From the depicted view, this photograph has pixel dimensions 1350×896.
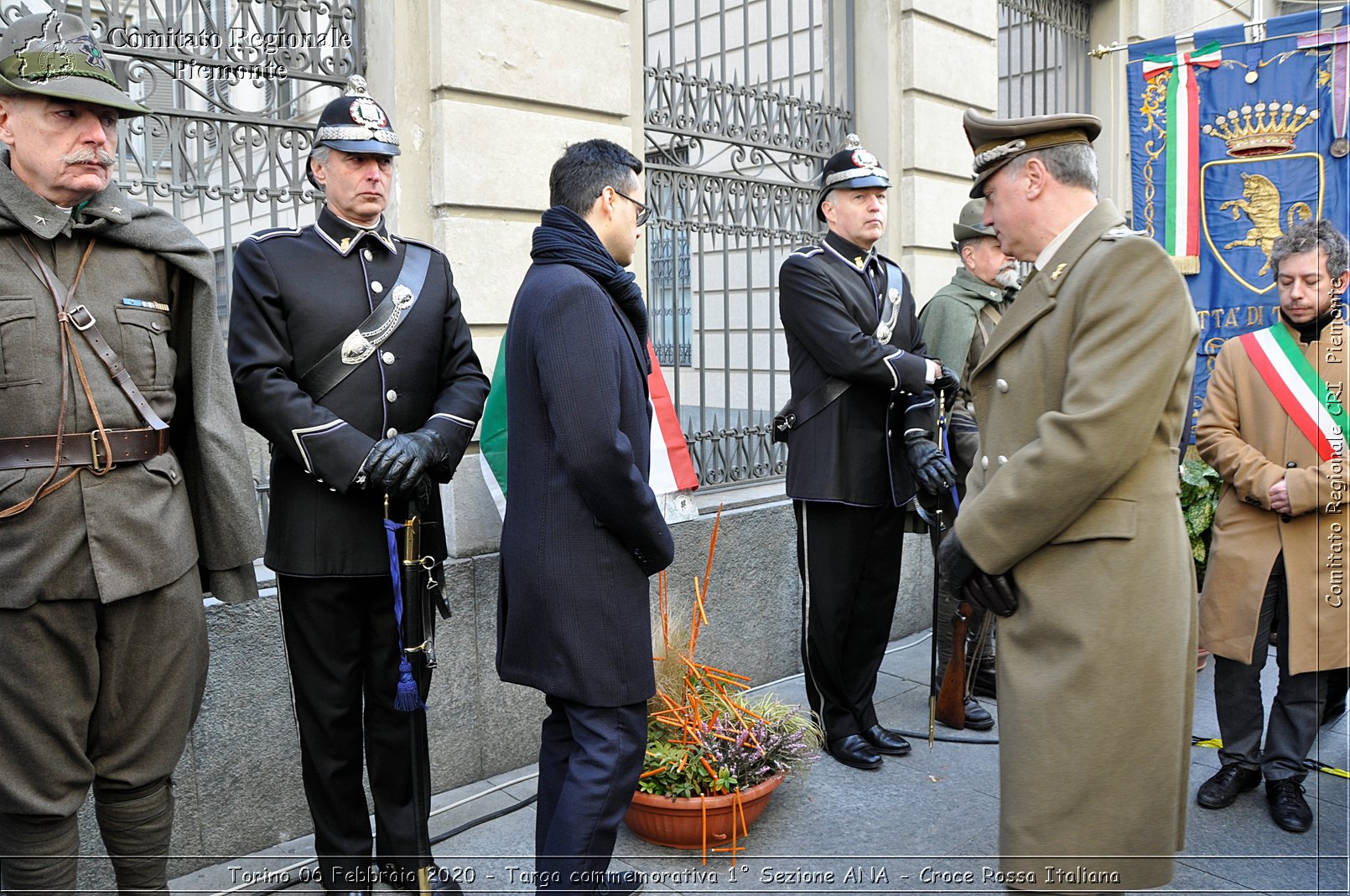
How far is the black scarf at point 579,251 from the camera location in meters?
2.89

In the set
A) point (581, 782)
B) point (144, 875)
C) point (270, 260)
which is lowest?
point (144, 875)

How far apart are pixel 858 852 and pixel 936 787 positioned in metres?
0.63

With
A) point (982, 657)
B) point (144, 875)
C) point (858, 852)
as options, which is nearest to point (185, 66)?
point (144, 875)

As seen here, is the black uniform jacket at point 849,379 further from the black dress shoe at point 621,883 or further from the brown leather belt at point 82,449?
the brown leather belt at point 82,449

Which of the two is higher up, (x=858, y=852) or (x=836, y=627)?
(x=836, y=627)

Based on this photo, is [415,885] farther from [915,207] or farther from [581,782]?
[915,207]

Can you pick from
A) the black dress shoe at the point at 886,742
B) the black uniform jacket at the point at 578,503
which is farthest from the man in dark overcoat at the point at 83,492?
the black dress shoe at the point at 886,742

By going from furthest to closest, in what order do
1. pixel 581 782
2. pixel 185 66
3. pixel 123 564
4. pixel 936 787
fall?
pixel 936 787
pixel 185 66
pixel 581 782
pixel 123 564

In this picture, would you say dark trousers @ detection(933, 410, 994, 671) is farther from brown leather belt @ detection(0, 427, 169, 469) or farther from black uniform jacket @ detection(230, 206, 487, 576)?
brown leather belt @ detection(0, 427, 169, 469)

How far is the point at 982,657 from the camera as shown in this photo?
5.41 metres

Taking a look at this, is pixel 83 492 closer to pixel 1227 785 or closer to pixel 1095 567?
pixel 1095 567

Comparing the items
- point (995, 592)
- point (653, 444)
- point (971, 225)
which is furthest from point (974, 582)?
point (971, 225)

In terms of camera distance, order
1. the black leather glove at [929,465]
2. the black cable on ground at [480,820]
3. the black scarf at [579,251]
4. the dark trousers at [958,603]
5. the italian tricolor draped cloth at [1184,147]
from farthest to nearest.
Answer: the italian tricolor draped cloth at [1184,147] < the dark trousers at [958,603] < the black leather glove at [929,465] < the black cable on ground at [480,820] < the black scarf at [579,251]

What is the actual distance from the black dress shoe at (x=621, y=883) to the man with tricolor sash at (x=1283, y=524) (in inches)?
86.4
